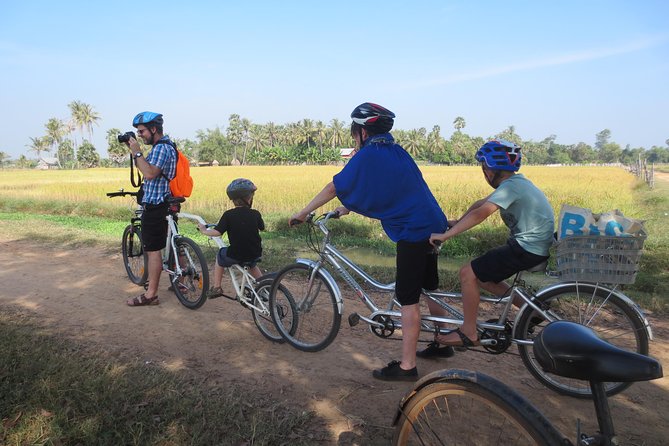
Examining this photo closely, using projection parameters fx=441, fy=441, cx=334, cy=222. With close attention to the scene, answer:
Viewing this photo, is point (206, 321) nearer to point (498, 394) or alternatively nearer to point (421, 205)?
point (421, 205)

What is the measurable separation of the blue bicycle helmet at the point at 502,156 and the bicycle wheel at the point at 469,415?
159 cm

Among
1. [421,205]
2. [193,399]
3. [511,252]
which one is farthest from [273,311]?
[511,252]

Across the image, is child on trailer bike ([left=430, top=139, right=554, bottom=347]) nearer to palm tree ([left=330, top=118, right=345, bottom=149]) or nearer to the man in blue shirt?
the man in blue shirt

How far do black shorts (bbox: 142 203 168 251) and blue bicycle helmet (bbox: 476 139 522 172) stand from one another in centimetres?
324

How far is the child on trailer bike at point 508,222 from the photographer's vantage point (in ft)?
9.14

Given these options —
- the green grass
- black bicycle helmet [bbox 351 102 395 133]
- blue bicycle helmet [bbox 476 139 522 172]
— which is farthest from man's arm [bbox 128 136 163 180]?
blue bicycle helmet [bbox 476 139 522 172]

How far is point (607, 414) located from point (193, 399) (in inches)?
87.6

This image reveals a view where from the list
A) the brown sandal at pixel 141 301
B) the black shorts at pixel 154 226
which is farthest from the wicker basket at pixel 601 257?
the brown sandal at pixel 141 301

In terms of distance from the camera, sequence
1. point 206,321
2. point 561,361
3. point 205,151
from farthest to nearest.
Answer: point 205,151
point 206,321
point 561,361

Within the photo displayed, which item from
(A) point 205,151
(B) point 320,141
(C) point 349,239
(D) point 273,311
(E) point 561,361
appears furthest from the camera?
(A) point 205,151

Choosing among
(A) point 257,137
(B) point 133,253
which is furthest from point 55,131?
(B) point 133,253

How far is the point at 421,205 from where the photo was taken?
295 centimetres

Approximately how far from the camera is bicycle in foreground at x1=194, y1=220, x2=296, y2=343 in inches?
150

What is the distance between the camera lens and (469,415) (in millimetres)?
2109
